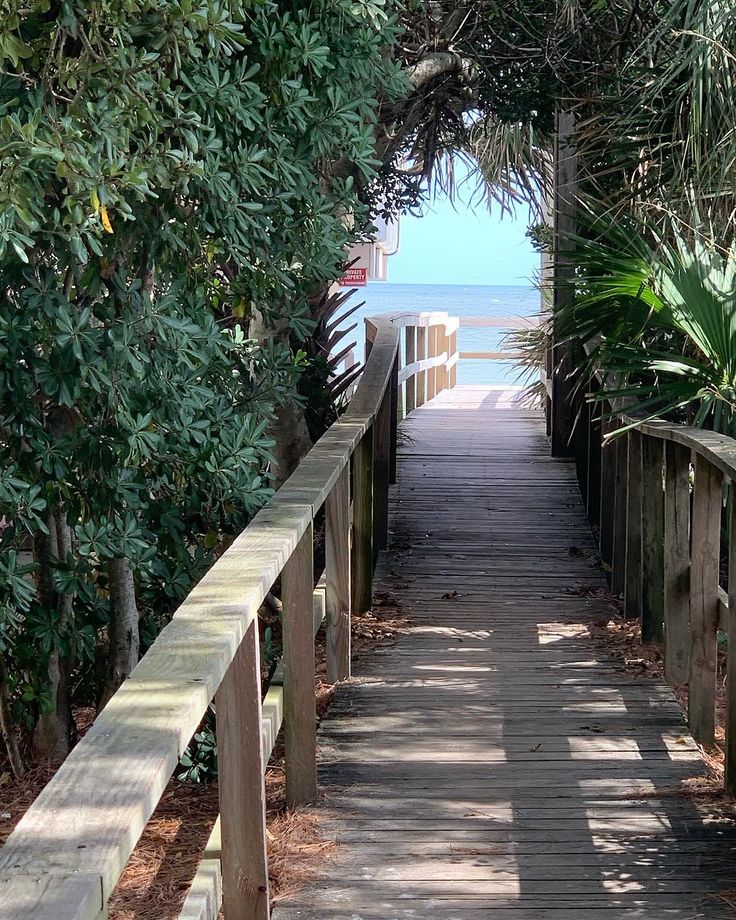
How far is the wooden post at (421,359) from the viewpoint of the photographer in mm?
13641

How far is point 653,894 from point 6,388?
2027 millimetres

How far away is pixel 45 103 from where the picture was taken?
3197mm

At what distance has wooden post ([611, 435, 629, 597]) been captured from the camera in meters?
5.71

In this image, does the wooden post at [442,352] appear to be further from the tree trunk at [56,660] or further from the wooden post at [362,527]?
the tree trunk at [56,660]

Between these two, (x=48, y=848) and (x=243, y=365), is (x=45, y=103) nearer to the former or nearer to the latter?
(x=243, y=365)

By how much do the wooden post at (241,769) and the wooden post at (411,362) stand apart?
9.70 meters

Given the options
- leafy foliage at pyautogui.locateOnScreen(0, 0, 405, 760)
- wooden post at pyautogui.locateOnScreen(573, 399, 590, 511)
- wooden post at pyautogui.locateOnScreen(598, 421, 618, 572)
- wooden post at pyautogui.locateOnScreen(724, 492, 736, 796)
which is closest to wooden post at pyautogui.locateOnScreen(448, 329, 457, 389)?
wooden post at pyautogui.locateOnScreen(573, 399, 590, 511)

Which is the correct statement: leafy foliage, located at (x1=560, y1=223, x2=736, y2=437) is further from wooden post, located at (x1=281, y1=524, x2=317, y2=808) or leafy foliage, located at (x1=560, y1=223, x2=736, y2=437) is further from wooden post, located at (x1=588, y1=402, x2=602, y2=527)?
wooden post, located at (x1=588, y1=402, x2=602, y2=527)

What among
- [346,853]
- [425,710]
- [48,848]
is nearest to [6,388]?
[346,853]

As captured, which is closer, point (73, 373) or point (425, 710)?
point (73, 373)

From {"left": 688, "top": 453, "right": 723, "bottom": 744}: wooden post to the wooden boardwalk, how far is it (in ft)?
0.33

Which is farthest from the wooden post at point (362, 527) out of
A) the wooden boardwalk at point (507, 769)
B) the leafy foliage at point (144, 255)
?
the leafy foliage at point (144, 255)

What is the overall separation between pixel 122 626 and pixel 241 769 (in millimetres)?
1898

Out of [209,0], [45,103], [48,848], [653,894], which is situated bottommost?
[653,894]
